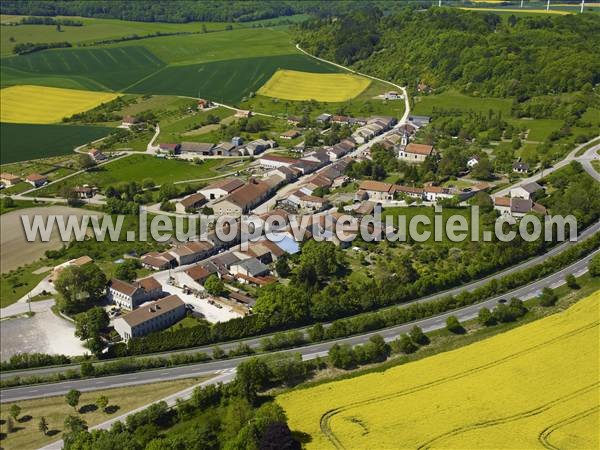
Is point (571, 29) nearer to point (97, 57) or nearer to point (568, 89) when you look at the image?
point (568, 89)

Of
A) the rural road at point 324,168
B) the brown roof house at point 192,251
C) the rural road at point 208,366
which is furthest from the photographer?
the rural road at point 324,168

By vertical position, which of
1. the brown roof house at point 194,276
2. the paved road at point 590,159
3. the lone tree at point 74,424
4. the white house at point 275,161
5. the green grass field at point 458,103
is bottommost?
the lone tree at point 74,424

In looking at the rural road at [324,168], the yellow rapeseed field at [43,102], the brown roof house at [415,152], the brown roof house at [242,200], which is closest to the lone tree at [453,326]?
the rural road at [324,168]

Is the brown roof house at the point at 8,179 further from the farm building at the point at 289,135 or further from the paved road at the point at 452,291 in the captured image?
the farm building at the point at 289,135

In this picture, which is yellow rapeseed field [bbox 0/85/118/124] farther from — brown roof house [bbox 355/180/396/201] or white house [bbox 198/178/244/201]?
brown roof house [bbox 355/180/396/201]

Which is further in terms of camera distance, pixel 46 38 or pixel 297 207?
pixel 46 38

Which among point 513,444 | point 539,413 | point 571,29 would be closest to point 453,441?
point 513,444

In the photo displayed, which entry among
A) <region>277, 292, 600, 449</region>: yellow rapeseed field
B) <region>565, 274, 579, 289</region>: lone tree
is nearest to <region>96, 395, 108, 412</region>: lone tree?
<region>277, 292, 600, 449</region>: yellow rapeseed field
